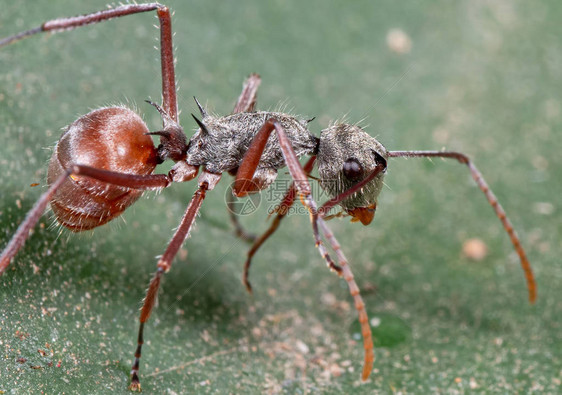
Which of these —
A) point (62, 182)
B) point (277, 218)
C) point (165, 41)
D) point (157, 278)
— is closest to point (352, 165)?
point (277, 218)

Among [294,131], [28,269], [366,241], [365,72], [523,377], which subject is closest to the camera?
[28,269]

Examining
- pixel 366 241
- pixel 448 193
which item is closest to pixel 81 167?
pixel 366 241

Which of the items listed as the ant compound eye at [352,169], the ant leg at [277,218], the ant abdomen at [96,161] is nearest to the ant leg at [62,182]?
the ant abdomen at [96,161]

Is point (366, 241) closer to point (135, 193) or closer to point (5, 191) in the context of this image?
point (135, 193)

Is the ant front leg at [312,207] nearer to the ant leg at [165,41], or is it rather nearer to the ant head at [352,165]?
the ant head at [352,165]

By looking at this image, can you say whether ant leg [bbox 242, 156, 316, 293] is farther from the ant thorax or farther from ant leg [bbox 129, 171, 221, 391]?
ant leg [bbox 129, 171, 221, 391]

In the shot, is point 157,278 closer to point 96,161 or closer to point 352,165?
point 96,161

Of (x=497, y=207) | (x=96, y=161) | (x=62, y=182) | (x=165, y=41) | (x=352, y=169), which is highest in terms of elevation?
(x=497, y=207)
